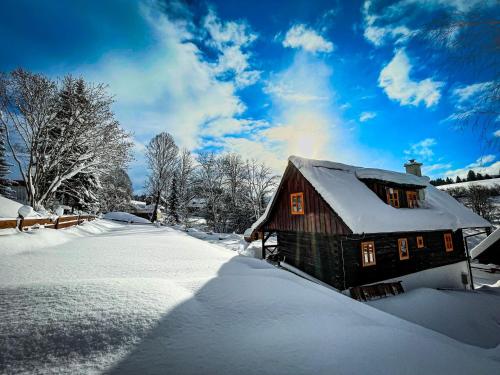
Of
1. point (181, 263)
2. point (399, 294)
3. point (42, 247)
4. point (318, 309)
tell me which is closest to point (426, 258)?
point (399, 294)

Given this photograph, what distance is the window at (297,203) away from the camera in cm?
1214

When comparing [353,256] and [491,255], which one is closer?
[353,256]

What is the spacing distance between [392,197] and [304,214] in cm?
597

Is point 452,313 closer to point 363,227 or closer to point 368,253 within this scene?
point 368,253

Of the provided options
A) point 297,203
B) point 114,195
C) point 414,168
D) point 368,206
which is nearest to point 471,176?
point 414,168

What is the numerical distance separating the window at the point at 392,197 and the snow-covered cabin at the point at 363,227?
6 cm

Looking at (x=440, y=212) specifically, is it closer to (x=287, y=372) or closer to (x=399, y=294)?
(x=399, y=294)

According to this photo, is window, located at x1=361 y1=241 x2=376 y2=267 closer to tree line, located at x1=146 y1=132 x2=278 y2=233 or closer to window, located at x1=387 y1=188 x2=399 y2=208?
window, located at x1=387 y1=188 x2=399 y2=208

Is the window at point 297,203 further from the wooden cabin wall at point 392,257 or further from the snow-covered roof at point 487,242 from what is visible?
the snow-covered roof at point 487,242

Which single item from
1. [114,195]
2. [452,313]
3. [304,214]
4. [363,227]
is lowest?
[452,313]

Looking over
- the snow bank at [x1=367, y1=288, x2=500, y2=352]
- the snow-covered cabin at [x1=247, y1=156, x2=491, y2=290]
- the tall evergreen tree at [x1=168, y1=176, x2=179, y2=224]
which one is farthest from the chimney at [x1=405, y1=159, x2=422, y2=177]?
the tall evergreen tree at [x1=168, y1=176, x2=179, y2=224]

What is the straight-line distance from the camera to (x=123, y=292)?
3186 millimetres

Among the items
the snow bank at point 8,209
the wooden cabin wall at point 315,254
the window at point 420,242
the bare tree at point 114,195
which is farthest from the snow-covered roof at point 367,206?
the bare tree at point 114,195

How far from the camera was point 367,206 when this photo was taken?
10.7 metres
